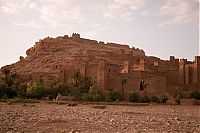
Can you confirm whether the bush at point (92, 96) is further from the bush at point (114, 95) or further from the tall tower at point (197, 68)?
the tall tower at point (197, 68)

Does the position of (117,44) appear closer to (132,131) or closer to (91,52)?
(91,52)

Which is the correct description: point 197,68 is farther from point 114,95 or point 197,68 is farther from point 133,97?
point 114,95

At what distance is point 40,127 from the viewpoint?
40.7ft

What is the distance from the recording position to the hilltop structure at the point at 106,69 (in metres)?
45.2

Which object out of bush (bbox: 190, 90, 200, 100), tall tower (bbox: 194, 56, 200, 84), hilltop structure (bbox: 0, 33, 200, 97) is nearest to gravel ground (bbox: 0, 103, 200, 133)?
bush (bbox: 190, 90, 200, 100)

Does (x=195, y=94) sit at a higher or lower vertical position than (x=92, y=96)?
higher

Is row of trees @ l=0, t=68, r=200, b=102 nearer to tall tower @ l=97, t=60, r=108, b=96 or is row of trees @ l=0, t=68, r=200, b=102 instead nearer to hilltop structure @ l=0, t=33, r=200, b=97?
tall tower @ l=97, t=60, r=108, b=96

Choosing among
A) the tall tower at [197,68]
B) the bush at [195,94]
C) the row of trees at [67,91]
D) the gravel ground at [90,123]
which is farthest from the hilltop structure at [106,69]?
the gravel ground at [90,123]

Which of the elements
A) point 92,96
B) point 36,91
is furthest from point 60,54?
point 92,96

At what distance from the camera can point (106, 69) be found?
46.9 metres

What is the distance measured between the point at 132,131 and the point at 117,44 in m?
72.8

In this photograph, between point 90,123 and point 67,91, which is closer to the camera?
point 90,123

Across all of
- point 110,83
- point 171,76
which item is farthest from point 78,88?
point 171,76

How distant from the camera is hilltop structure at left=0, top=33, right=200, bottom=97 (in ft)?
148
